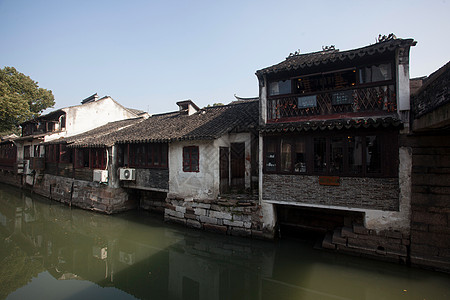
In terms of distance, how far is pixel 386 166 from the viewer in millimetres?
6996

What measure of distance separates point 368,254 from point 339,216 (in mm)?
2013

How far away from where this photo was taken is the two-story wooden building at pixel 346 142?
6852 mm

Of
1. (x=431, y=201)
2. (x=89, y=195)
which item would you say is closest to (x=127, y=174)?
(x=89, y=195)

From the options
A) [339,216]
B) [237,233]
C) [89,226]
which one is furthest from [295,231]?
[89,226]

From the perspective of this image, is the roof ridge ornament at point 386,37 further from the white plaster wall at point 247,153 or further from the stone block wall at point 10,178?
the stone block wall at point 10,178

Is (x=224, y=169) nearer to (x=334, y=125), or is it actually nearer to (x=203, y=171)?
(x=203, y=171)

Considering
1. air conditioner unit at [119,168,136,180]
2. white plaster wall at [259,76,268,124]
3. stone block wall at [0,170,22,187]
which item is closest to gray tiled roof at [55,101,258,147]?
white plaster wall at [259,76,268,124]

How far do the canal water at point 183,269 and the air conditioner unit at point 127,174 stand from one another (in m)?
2.69

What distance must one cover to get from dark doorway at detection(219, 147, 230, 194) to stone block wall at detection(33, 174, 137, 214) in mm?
6698

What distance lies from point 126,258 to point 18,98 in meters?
20.4

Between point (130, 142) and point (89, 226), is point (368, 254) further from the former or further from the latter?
point (89, 226)

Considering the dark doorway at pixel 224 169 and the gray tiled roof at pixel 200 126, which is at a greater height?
the gray tiled roof at pixel 200 126

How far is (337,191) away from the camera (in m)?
7.54

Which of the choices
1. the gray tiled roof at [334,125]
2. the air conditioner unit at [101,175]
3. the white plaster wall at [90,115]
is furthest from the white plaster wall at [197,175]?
the white plaster wall at [90,115]
